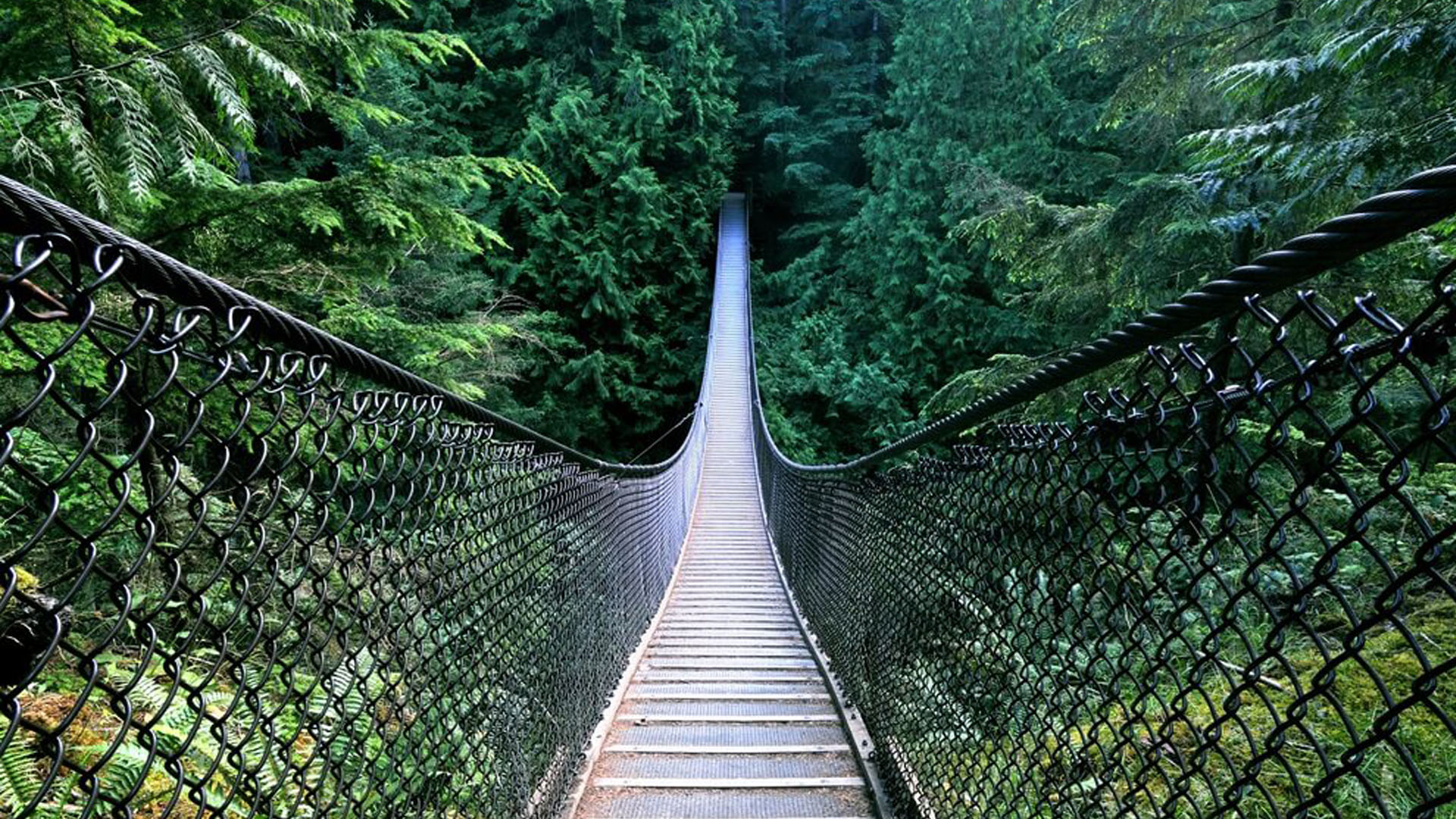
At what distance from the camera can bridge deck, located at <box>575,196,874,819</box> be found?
197cm

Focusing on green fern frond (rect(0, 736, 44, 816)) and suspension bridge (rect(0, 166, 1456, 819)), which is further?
green fern frond (rect(0, 736, 44, 816))

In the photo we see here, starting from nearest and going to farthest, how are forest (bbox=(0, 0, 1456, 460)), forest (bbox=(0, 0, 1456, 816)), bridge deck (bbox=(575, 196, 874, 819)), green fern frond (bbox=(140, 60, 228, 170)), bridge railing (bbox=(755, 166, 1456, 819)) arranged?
bridge railing (bbox=(755, 166, 1456, 819)) < bridge deck (bbox=(575, 196, 874, 819)) < green fern frond (bbox=(140, 60, 228, 170)) < forest (bbox=(0, 0, 1456, 816)) < forest (bbox=(0, 0, 1456, 460))

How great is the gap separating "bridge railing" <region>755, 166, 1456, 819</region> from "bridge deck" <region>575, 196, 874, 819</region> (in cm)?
19

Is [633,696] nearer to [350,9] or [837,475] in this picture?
[837,475]

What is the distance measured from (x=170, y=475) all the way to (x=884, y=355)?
11605 mm

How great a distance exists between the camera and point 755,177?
1872cm

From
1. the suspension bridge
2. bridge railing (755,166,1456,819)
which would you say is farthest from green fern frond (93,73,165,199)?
bridge railing (755,166,1456,819)

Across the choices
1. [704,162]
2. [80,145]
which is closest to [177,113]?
[80,145]

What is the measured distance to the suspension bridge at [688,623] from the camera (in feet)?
1.97

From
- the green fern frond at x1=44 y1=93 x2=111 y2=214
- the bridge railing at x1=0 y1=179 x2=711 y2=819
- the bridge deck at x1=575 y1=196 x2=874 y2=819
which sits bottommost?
the bridge deck at x1=575 y1=196 x2=874 y2=819

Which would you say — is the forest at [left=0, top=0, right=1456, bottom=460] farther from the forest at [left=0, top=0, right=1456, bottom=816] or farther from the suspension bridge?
the suspension bridge

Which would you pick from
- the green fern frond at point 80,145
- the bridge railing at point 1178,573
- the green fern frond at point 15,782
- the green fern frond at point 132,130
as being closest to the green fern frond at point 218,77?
the green fern frond at point 132,130

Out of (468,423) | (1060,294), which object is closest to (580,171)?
(1060,294)

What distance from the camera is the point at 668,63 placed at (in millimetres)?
12906
